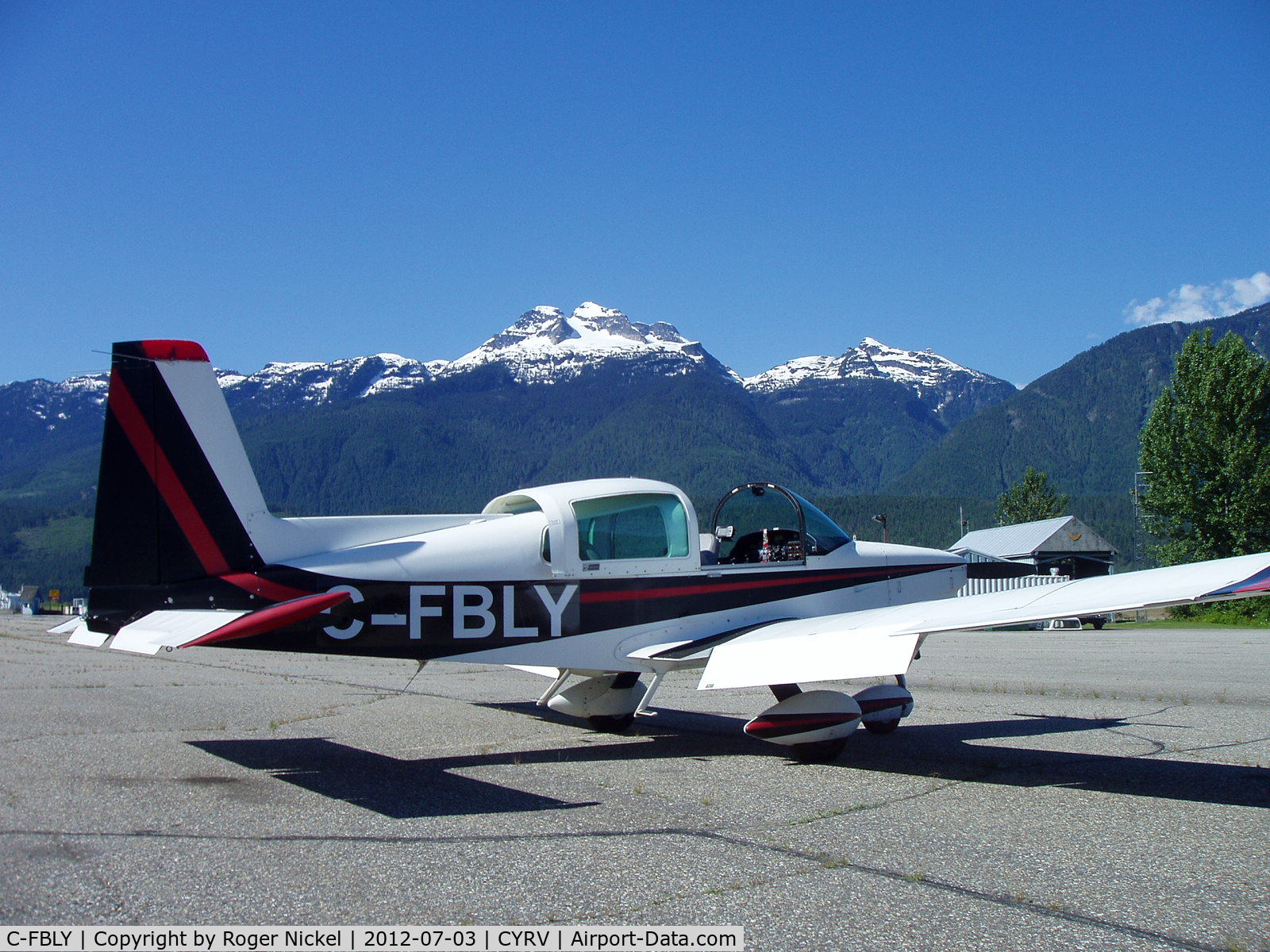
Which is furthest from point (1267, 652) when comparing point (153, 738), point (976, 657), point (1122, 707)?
point (153, 738)

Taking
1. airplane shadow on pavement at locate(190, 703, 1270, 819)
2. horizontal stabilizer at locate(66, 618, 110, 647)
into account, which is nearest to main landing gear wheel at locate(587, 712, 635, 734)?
airplane shadow on pavement at locate(190, 703, 1270, 819)

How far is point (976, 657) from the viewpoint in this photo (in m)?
22.2

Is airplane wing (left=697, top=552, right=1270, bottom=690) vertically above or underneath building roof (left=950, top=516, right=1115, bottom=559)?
above

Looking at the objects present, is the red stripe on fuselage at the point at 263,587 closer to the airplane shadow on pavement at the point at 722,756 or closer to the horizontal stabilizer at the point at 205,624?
the horizontal stabilizer at the point at 205,624

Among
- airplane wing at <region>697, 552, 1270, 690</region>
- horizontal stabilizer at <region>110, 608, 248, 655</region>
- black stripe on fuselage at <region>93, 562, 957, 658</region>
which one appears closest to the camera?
airplane wing at <region>697, 552, 1270, 690</region>

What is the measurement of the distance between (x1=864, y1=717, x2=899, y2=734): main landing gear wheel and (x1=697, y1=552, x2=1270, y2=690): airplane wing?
1.66 meters

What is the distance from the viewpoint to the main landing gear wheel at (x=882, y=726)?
967 centimetres

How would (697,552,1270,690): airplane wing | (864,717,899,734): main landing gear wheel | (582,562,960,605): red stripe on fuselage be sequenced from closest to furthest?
(697,552,1270,690): airplane wing < (582,562,960,605): red stripe on fuselage < (864,717,899,734): main landing gear wheel

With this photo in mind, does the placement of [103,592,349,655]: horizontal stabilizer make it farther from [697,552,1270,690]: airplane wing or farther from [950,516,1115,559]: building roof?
[950,516,1115,559]: building roof

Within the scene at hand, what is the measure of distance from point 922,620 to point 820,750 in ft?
5.01

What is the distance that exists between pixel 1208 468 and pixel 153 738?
152 feet

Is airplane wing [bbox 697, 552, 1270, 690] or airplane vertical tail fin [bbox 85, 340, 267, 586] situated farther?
airplane vertical tail fin [bbox 85, 340, 267, 586]

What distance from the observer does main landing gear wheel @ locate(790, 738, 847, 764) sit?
8125 millimetres

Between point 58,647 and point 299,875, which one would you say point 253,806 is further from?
point 58,647
